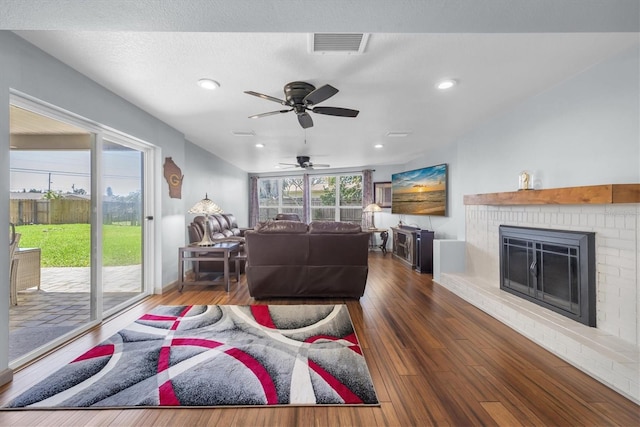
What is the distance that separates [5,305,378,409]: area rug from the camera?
167 centimetres

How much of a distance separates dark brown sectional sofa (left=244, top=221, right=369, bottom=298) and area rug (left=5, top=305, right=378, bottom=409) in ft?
2.14

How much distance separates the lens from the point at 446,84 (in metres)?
2.54

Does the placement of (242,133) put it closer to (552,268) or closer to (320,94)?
(320,94)

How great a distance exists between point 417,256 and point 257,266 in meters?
3.18

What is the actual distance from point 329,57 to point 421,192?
4.46 metres

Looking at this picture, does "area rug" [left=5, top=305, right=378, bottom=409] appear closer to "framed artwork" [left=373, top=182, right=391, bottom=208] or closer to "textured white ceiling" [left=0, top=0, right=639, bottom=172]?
"textured white ceiling" [left=0, top=0, right=639, bottom=172]

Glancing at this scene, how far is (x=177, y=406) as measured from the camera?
63.4 inches

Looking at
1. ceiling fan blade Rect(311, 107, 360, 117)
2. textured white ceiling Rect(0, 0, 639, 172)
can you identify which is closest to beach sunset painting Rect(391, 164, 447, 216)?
textured white ceiling Rect(0, 0, 639, 172)

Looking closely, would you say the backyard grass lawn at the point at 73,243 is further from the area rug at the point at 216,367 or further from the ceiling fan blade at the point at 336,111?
the ceiling fan blade at the point at 336,111

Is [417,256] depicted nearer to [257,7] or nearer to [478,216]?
[478,216]

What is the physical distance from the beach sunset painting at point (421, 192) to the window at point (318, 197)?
58.7 inches

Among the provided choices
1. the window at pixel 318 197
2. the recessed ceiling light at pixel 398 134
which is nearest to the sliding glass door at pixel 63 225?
the recessed ceiling light at pixel 398 134

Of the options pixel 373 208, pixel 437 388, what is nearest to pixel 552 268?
pixel 437 388

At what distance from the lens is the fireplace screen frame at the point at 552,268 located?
2.26 m
